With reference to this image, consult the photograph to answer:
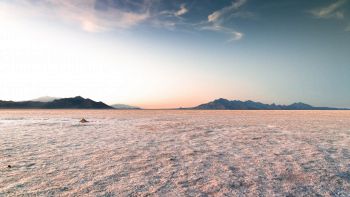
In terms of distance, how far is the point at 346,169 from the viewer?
241 inches

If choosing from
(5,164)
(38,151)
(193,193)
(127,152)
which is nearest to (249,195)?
(193,193)

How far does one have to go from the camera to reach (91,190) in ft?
15.2

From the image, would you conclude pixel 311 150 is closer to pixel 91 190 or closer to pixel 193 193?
pixel 193 193

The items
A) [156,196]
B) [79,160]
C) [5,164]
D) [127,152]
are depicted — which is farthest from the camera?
[127,152]

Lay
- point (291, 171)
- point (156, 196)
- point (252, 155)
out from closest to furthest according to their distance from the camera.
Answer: point (156, 196)
point (291, 171)
point (252, 155)

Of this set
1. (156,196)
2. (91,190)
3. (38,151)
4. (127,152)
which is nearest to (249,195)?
(156,196)

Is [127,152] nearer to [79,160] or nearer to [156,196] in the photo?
[79,160]

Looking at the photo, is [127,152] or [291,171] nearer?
[291,171]

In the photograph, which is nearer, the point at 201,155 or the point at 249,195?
the point at 249,195

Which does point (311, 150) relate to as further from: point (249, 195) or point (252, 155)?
point (249, 195)

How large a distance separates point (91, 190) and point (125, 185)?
644mm

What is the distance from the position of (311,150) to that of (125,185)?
21.9ft

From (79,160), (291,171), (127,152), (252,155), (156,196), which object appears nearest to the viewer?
(156,196)

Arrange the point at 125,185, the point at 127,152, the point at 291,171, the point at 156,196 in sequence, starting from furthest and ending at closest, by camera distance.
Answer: the point at 127,152 < the point at 291,171 < the point at 125,185 < the point at 156,196
